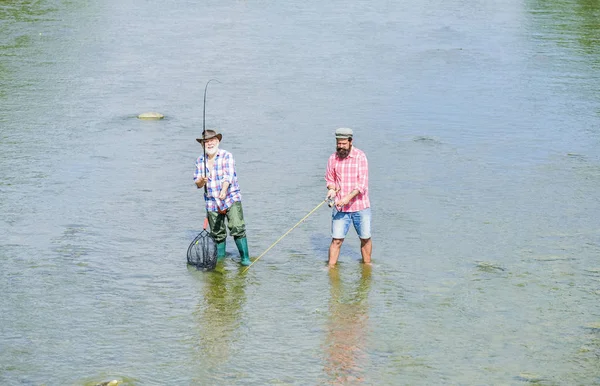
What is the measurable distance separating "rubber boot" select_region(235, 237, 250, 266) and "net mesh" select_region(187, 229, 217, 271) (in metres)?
0.28

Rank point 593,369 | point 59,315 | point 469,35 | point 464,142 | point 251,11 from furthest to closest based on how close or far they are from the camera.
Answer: point 251,11 < point 469,35 < point 464,142 < point 59,315 < point 593,369

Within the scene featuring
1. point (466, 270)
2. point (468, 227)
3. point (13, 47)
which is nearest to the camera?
point (466, 270)

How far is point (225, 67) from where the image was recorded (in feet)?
81.0

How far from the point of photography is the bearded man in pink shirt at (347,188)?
37.4ft

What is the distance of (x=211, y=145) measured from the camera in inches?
452

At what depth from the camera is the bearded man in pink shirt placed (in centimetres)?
1139

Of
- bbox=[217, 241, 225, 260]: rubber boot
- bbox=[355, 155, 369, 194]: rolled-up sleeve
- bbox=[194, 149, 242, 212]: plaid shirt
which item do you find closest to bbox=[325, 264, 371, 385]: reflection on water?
bbox=[355, 155, 369, 194]: rolled-up sleeve

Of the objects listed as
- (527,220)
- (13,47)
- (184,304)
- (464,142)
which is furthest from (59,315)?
(13,47)

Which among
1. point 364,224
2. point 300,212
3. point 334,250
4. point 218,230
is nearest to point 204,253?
point 218,230

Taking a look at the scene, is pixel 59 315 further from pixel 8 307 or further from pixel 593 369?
pixel 593 369

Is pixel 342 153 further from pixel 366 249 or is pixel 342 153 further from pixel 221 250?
pixel 221 250

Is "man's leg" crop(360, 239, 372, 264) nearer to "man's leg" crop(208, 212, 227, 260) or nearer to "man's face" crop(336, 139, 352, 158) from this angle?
"man's face" crop(336, 139, 352, 158)

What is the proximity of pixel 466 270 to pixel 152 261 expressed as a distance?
363cm

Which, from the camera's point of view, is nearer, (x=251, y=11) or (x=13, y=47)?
(x=13, y=47)
